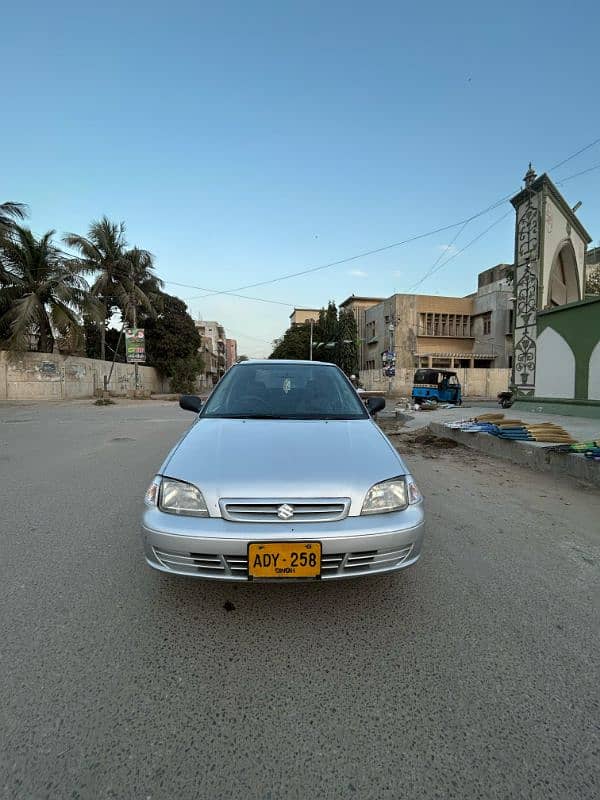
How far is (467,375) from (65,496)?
3556 cm

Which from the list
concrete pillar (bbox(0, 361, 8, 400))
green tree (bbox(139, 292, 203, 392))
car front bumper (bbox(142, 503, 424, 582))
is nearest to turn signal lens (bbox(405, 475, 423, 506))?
car front bumper (bbox(142, 503, 424, 582))

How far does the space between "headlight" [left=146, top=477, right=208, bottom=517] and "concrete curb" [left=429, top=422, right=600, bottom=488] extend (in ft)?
18.0

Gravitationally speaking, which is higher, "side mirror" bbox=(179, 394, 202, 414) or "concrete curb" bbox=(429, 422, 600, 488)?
"side mirror" bbox=(179, 394, 202, 414)

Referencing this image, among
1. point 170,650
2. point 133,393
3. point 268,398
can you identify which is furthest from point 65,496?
point 133,393

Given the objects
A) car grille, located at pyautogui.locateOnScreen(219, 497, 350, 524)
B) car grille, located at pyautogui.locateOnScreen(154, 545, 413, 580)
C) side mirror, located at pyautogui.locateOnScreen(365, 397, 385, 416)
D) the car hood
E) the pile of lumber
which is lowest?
car grille, located at pyautogui.locateOnScreen(154, 545, 413, 580)

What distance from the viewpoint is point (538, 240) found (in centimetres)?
1514

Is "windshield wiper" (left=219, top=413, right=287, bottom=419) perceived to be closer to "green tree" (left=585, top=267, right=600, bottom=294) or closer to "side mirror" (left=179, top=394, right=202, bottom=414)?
"side mirror" (left=179, top=394, right=202, bottom=414)

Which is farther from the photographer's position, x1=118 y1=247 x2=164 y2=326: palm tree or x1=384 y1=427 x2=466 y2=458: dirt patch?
x1=118 y1=247 x2=164 y2=326: palm tree

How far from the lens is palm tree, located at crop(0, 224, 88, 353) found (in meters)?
22.5

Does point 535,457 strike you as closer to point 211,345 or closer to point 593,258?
point 593,258

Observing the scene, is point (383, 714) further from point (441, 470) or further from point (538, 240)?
point (538, 240)

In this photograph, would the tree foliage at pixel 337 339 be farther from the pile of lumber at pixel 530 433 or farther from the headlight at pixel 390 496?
the headlight at pixel 390 496

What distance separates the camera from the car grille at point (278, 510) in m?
2.28

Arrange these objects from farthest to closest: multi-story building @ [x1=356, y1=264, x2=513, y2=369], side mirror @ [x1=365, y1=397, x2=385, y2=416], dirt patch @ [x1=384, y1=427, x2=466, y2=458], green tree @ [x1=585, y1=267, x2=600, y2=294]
Answer: multi-story building @ [x1=356, y1=264, x2=513, y2=369]
green tree @ [x1=585, y1=267, x2=600, y2=294]
dirt patch @ [x1=384, y1=427, x2=466, y2=458]
side mirror @ [x1=365, y1=397, x2=385, y2=416]
